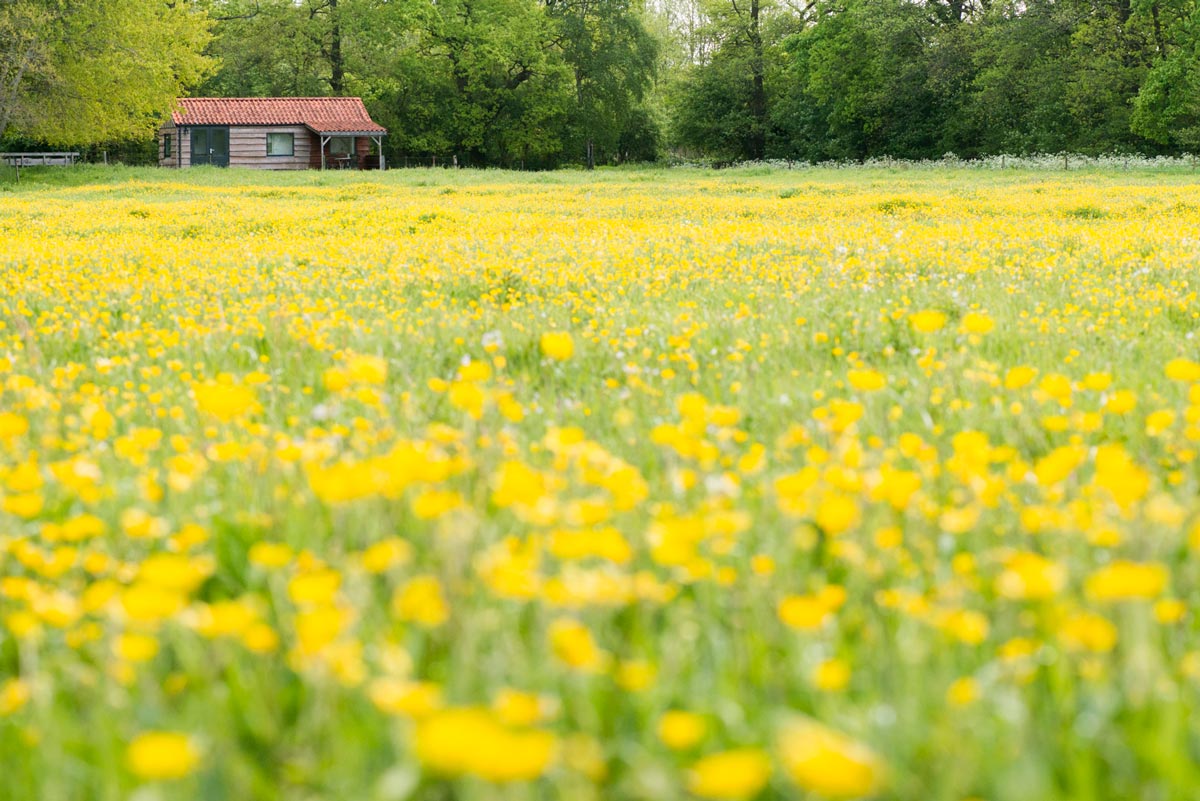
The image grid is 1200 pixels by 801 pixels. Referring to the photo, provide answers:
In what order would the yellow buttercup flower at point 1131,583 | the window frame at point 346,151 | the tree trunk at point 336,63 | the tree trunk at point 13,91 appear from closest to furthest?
the yellow buttercup flower at point 1131,583
the tree trunk at point 13,91
the window frame at point 346,151
the tree trunk at point 336,63

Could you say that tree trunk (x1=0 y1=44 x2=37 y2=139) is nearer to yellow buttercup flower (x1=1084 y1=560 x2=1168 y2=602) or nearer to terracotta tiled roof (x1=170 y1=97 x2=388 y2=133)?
terracotta tiled roof (x1=170 y1=97 x2=388 y2=133)

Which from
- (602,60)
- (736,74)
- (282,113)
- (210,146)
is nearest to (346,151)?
(282,113)

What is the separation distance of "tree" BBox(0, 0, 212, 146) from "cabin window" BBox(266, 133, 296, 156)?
49.4 ft

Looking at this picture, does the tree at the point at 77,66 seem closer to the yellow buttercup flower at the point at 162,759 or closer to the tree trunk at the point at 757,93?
the tree trunk at the point at 757,93

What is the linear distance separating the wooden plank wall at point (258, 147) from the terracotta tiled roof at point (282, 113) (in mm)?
654

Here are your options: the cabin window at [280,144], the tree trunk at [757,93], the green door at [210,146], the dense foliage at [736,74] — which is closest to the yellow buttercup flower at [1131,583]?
the dense foliage at [736,74]

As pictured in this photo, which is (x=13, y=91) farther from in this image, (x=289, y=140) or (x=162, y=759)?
(x=162, y=759)

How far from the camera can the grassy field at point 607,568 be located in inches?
59.4

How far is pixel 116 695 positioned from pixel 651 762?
2.87 ft

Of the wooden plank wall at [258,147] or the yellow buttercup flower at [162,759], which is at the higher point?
the wooden plank wall at [258,147]

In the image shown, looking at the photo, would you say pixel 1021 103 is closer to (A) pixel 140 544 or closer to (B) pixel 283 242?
(B) pixel 283 242

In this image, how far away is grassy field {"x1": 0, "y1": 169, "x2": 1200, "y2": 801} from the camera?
4.95ft

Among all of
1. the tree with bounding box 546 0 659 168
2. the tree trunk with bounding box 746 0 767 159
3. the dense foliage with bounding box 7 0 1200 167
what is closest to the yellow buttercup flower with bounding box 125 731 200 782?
the dense foliage with bounding box 7 0 1200 167

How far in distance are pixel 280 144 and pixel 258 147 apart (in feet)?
3.91
